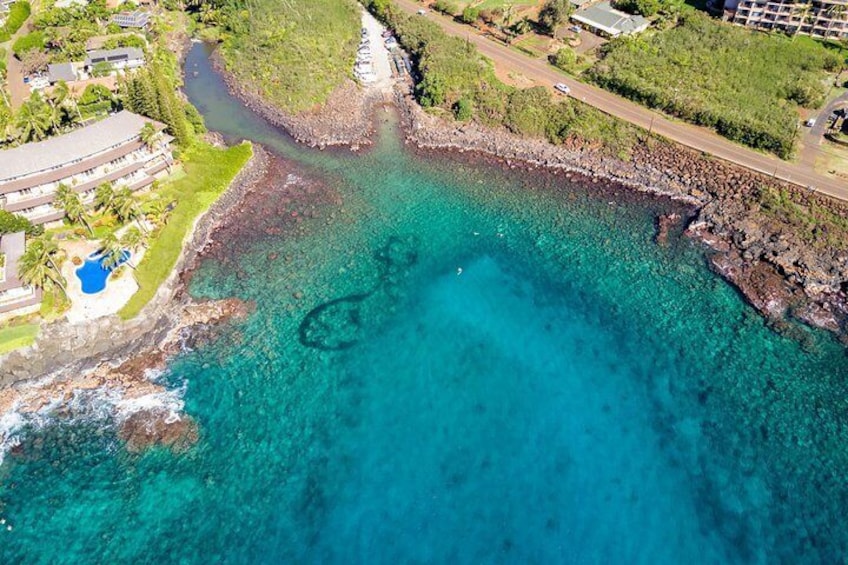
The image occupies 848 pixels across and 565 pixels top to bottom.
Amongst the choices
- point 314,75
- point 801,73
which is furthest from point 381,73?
point 801,73

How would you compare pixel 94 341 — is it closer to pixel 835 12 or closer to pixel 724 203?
pixel 724 203

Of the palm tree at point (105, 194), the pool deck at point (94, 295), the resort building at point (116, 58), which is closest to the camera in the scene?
the pool deck at point (94, 295)

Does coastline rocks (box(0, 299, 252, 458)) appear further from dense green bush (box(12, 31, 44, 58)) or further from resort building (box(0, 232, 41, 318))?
dense green bush (box(12, 31, 44, 58))

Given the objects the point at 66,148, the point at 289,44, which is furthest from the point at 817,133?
the point at 66,148

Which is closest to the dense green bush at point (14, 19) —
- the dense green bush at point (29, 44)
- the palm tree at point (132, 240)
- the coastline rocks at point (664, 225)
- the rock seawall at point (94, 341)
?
the dense green bush at point (29, 44)

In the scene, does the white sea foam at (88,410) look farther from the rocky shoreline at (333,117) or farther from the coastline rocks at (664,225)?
the coastline rocks at (664,225)

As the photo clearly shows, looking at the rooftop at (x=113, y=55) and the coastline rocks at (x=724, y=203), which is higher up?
the rooftop at (x=113, y=55)

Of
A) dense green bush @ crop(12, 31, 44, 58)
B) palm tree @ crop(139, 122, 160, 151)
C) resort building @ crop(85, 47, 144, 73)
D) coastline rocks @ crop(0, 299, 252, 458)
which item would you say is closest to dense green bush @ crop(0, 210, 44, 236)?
palm tree @ crop(139, 122, 160, 151)
